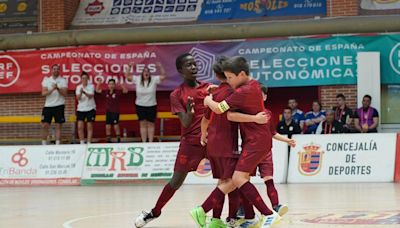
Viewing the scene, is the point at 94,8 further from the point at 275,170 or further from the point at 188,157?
the point at 188,157

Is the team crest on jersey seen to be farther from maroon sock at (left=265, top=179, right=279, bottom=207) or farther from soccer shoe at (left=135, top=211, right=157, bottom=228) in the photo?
soccer shoe at (left=135, top=211, right=157, bottom=228)

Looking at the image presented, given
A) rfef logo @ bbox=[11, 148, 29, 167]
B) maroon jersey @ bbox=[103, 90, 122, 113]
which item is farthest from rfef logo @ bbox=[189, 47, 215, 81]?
rfef logo @ bbox=[11, 148, 29, 167]

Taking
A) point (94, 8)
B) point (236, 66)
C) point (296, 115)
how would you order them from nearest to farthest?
point (236, 66)
point (296, 115)
point (94, 8)

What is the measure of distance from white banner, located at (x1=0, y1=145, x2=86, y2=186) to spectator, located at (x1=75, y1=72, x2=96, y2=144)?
2559 mm

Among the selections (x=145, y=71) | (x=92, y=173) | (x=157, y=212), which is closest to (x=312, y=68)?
(x=145, y=71)

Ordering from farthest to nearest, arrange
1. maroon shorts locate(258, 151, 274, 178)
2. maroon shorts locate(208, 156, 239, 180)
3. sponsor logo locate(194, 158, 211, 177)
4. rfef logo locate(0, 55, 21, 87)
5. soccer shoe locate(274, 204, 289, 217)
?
1. rfef logo locate(0, 55, 21, 87)
2. sponsor logo locate(194, 158, 211, 177)
3. maroon shorts locate(258, 151, 274, 178)
4. soccer shoe locate(274, 204, 289, 217)
5. maroon shorts locate(208, 156, 239, 180)

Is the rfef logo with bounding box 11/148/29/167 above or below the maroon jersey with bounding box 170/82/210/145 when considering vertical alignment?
below

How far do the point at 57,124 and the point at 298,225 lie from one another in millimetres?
14631

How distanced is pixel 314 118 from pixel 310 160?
2867 millimetres

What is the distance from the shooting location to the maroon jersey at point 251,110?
8203mm

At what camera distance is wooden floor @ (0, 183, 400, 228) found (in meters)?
9.61

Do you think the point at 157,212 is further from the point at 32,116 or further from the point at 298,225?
the point at 32,116

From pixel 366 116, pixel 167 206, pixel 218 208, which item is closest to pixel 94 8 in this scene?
pixel 366 116

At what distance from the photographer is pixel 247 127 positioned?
837 cm
